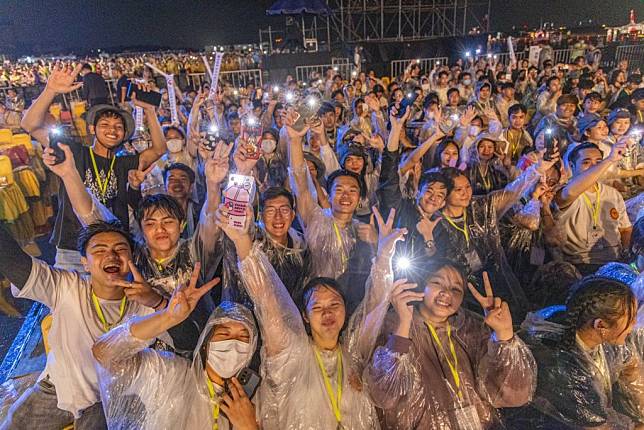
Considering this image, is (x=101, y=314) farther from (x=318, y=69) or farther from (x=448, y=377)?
(x=318, y=69)

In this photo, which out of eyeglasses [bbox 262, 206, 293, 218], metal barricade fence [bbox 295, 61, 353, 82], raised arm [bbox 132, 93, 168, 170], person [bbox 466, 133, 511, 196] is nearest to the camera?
eyeglasses [bbox 262, 206, 293, 218]

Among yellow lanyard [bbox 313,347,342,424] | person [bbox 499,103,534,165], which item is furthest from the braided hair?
person [bbox 499,103,534,165]

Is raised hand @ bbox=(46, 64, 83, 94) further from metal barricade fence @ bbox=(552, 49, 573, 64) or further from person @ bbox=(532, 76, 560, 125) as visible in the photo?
metal barricade fence @ bbox=(552, 49, 573, 64)

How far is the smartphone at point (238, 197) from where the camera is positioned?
1831mm

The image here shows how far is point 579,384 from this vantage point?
179 centimetres

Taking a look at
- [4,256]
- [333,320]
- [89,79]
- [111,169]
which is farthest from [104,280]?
[89,79]

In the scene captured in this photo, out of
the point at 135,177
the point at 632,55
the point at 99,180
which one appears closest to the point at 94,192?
the point at 99,180

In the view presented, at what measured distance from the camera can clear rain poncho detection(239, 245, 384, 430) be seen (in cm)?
179

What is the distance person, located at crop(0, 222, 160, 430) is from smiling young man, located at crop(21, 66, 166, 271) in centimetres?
85

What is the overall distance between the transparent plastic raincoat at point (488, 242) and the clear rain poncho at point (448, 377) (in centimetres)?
75

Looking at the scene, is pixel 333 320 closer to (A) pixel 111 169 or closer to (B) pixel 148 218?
(B) pixel 148 218

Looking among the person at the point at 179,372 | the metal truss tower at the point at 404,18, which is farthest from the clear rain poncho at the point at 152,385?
the metal truss tower at the point at 404,18

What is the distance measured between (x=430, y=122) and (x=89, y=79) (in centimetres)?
623

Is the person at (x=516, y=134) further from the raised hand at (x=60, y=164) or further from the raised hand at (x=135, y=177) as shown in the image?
the raised hand at (x=60, y=164)
